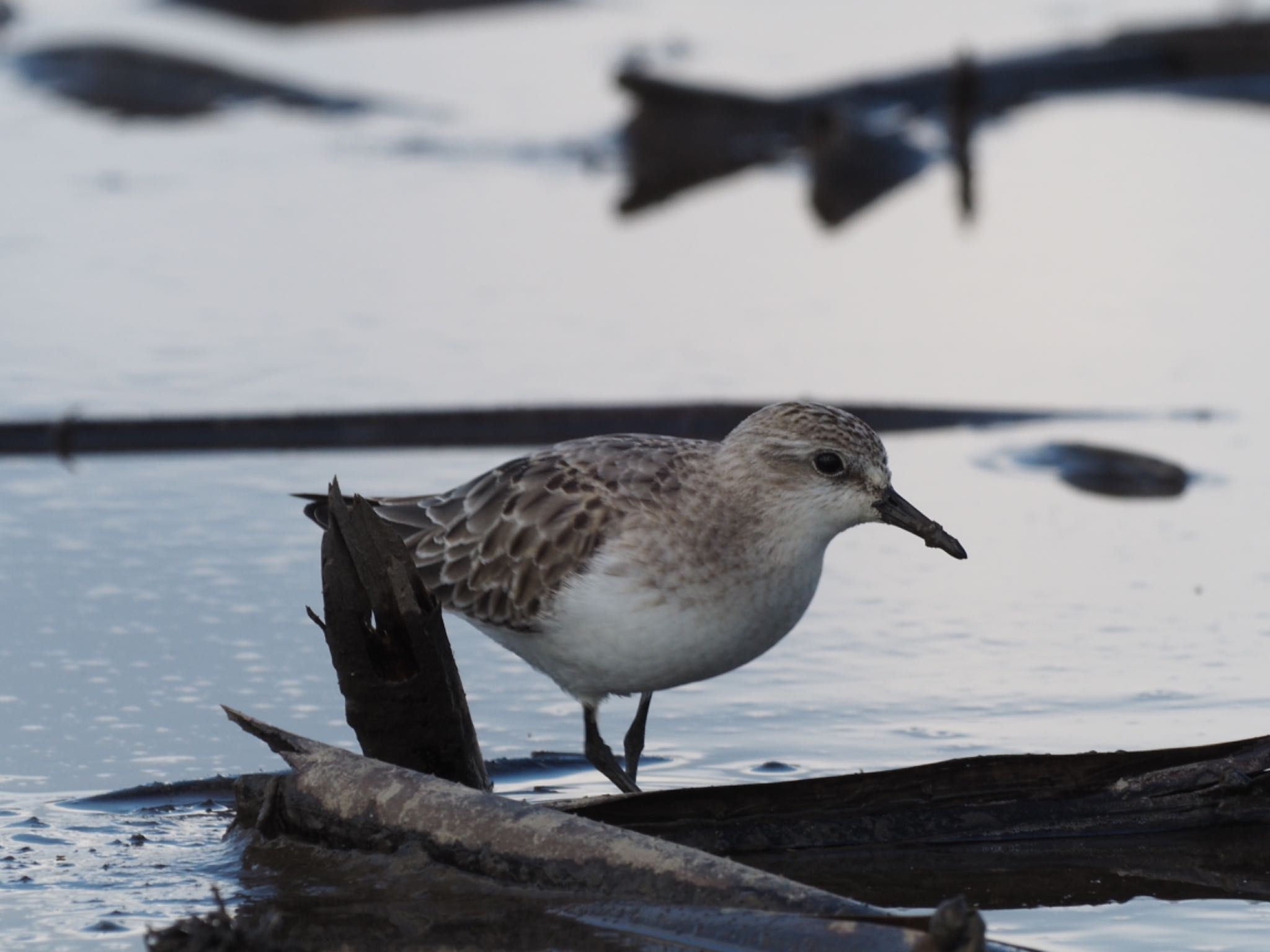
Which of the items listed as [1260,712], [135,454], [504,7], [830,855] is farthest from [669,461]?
[504,7]

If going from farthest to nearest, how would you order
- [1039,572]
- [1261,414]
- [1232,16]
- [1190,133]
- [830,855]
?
[1232,16] → [1190,133] → [1261,414] → [1039,572] → [830,855]

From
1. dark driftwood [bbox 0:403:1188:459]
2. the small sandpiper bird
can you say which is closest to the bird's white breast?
the small sandpiper bird

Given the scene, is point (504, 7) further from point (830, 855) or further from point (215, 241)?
point (830, 855)

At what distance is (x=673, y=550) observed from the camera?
5.07m

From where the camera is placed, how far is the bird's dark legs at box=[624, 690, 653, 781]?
519cm

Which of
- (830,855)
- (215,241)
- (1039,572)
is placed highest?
(215,241)

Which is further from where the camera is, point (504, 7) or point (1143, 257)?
point (504, 7)

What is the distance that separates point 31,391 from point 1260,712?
16.7 ft

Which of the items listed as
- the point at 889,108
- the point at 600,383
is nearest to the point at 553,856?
the point at 600,383

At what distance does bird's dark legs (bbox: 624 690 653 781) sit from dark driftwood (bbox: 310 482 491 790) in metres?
0.59

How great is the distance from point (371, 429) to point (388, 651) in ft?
9.85

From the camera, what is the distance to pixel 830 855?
4.57 m

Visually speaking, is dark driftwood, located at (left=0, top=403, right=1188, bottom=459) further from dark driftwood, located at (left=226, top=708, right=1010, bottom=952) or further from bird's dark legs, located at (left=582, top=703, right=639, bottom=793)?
dark driftwood, located at (left=226, top=708, right=1010, bottom=952)

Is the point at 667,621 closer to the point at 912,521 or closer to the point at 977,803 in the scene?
the point at 912,521
